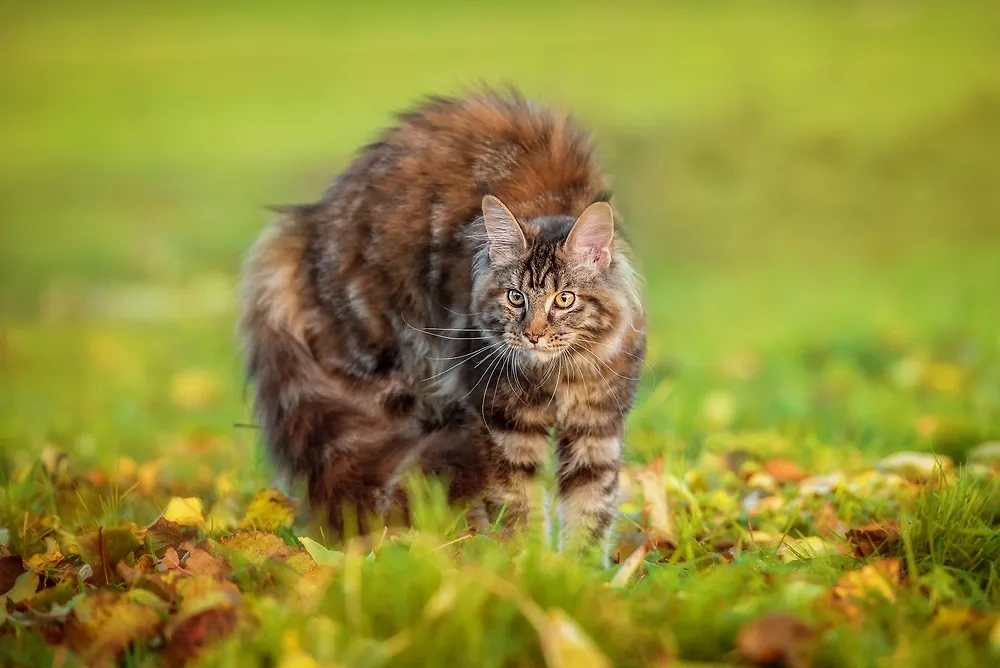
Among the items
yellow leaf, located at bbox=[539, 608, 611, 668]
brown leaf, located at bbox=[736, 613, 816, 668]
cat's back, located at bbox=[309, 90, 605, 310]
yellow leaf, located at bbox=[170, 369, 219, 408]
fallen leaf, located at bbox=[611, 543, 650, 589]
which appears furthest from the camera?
yellow leaf, located at bbox=[170, 369, 219, 408]

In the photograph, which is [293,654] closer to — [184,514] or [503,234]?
[184,514]

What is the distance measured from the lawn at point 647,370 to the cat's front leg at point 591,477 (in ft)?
0.44

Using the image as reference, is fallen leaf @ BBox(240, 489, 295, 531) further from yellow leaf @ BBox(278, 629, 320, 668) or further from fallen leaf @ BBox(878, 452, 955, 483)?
fallen leaf @ BBox(878, 452, 955, 483)

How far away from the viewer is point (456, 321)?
3.94m

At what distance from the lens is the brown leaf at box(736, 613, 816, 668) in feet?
7.58

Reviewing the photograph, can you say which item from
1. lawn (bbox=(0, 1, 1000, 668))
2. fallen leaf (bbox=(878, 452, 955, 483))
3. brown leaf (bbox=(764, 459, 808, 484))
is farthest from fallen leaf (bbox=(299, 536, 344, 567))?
fallen leaf (bbox=(878, 452, 955, 483))

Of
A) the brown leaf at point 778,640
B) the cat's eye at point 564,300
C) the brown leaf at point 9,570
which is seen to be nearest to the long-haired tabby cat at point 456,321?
the cat's eye at point 564,300

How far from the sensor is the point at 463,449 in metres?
3.69

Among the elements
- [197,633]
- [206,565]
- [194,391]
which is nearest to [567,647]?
[197,633]

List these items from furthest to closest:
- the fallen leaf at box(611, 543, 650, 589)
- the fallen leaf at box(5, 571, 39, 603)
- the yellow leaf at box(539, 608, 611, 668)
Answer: the fallen leaf at box(5, 571, 39, 603), the fallen leaf at box(611, 543, 650, 589), the yellow leaf at box(539, 608, 611, 668)

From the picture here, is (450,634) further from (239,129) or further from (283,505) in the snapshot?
(239,129)

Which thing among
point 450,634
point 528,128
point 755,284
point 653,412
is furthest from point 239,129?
point 450,634

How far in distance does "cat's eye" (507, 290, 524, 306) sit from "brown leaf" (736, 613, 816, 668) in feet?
5.34

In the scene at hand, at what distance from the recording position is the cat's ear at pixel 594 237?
364cm
